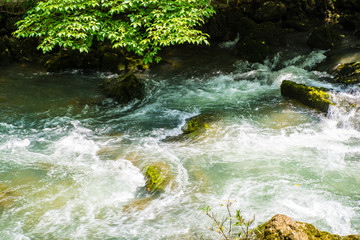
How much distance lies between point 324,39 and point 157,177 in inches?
415

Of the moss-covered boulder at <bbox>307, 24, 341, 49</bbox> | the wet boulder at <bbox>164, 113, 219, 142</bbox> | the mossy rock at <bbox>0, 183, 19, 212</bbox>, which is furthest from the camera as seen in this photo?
the moss-covered boulder at <bbox>307, 24, 341, 49</bbox>

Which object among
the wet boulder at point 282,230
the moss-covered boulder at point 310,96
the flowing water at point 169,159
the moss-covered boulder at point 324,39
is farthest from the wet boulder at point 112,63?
the wet boulder at point 282,230

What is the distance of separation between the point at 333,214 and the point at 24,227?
453 centimetres

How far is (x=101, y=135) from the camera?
762 centimetres

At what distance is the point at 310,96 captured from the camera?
830 centimetres

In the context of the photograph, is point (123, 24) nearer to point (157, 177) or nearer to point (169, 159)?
point (169, 159)

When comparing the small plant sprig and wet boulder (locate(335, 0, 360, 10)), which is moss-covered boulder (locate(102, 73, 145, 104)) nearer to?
the small plant sprig

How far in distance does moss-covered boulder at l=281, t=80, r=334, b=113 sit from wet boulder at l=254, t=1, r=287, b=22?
6780mm

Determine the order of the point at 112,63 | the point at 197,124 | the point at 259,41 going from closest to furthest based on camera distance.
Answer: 1. the point at 197,124
2. the point at 112,63
3. the point at 259,41

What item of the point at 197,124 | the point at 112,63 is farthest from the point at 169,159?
the point at 112,63

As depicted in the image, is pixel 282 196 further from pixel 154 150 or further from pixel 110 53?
pixel 110 53

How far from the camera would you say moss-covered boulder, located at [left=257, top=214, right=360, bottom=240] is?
116 inches

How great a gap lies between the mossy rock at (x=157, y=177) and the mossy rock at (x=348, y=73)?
7082mm

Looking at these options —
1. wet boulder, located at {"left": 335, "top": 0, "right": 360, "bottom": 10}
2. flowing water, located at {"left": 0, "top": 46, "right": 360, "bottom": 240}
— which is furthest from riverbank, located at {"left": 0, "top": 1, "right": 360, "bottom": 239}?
wet boulder, located at {"left": 335, "top": 0, "right": 360, "bottom": 10}
